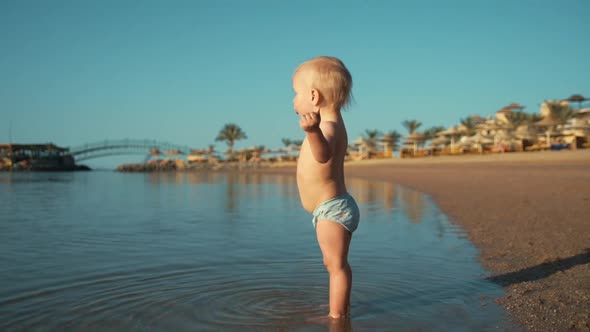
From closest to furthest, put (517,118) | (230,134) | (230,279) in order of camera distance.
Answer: (230,279), (517,118), (230,134)

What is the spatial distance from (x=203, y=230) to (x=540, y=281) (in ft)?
13.5

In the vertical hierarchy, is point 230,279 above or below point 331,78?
below

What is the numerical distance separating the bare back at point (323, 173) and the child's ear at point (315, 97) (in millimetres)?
121

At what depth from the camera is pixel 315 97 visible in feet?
7.98

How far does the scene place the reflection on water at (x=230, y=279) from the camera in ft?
8.17

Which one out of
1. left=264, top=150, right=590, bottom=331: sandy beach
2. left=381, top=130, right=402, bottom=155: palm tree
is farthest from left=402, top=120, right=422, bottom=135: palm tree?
left=264, top=150, right=590, bottom=331: sandy beach

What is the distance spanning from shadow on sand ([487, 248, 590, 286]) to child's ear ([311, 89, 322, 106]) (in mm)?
1841

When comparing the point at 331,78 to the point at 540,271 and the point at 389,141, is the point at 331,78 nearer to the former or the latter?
the point at 540,271

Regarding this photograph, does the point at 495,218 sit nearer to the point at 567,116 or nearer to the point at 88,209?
the point at 88,209

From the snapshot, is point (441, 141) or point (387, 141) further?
point (387, 141)

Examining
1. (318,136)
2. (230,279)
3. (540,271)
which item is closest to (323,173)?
(318,136)

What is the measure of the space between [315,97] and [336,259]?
0.85 meters

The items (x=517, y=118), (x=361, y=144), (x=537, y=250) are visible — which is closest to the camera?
(x=537, y=250)

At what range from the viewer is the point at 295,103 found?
2.53 meters
